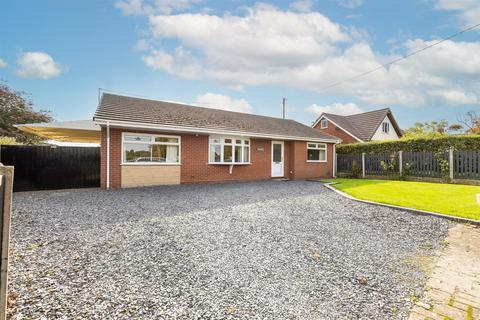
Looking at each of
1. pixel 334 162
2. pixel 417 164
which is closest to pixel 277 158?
pixel 334 162

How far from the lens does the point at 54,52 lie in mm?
15102

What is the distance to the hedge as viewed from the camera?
12.0 meters

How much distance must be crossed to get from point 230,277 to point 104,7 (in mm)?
12202

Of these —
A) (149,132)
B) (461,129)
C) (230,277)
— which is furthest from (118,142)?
(461,129)

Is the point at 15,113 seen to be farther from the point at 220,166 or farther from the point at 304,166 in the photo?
the point at 304,166

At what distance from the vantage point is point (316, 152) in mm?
17250

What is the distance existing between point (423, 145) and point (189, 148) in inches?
524

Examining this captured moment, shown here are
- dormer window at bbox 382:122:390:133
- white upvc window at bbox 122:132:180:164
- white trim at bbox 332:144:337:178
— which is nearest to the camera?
white upvc window at bbox 122:132:180:164

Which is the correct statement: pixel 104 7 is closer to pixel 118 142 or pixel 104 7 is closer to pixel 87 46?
pixel 87 46

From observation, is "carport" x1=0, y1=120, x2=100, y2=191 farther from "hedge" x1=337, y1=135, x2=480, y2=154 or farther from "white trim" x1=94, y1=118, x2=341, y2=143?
"hedge" x1=337, y1=135, x2=480, y2=154

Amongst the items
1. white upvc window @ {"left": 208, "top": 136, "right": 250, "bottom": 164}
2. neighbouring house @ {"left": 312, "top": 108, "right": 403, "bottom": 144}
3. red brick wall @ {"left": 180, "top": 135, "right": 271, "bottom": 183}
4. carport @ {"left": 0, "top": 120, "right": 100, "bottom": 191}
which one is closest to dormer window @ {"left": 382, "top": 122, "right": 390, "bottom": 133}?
neighbouring house @ {"left": 312, "top": 108, "right": 403, "bottom": 144}

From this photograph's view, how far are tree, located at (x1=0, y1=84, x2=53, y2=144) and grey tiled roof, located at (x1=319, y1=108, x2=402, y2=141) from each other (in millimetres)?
28357

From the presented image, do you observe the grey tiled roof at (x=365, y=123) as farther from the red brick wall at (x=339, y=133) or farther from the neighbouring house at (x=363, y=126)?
the red brick wall at (x=339, y=133)

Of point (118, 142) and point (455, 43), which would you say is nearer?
point (118, 142)
